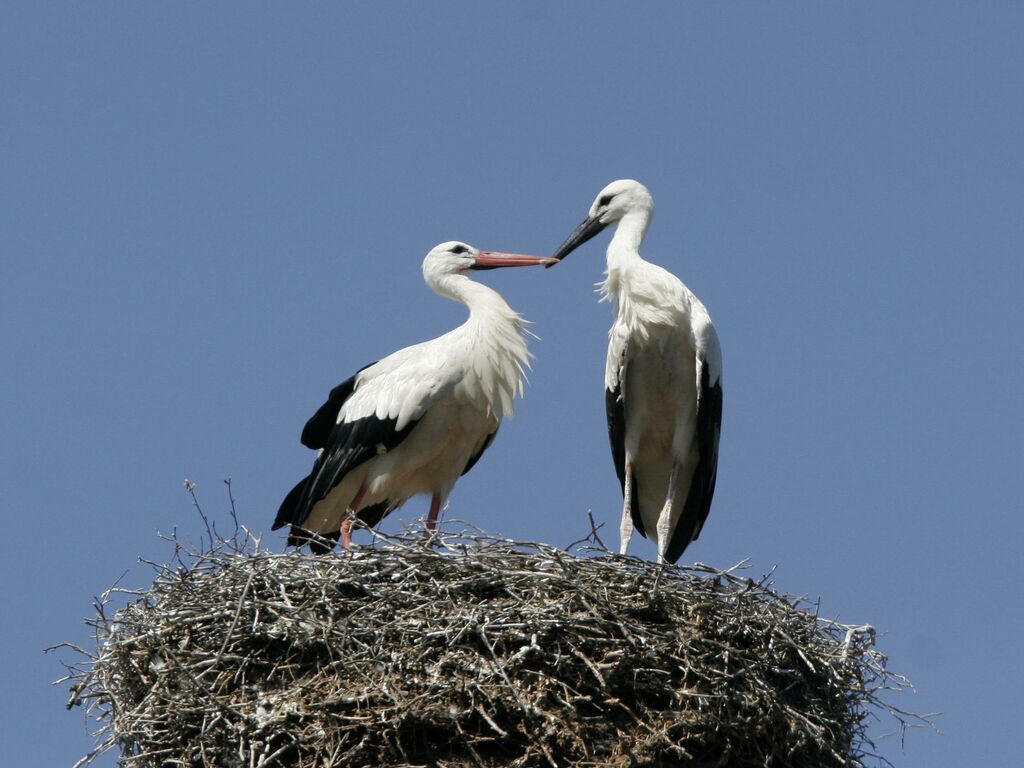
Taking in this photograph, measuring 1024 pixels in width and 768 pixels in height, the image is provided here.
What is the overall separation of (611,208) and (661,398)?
1.12 m

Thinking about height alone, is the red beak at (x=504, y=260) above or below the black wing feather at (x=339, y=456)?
above

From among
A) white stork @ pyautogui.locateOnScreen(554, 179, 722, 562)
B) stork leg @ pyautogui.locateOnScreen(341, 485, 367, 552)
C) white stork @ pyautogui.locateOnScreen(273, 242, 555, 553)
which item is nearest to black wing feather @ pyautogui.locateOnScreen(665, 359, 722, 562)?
white stork @ pyautogui.locateOnScreen(554, 179, 722, 562)

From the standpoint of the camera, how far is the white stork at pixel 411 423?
9.00m

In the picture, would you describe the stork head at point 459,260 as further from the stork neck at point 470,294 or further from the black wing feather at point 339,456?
the black wing feather at point 339,456

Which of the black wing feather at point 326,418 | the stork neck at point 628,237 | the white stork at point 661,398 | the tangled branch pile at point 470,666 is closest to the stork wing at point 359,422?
the black wing feather at point 326,418

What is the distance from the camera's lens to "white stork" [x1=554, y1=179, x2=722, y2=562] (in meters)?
8.88

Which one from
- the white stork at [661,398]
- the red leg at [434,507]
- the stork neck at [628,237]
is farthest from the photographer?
the red leg at [434,507]

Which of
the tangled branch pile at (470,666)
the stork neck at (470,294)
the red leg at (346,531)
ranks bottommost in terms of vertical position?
the tangled branch pile at (470,666)

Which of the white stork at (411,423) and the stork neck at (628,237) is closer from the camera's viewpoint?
the white stork at (411,423)

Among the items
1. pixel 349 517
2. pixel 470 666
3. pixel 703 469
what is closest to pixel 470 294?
pixel 349 517

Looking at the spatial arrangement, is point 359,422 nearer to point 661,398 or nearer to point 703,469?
point 661,398

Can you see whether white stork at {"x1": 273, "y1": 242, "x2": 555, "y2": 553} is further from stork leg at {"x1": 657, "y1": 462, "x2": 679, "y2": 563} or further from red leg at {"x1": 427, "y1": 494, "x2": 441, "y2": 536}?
stork leg at {"x1": 657, "y1": 462, "x2": 679, "y2": 563}

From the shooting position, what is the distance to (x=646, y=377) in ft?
29.3

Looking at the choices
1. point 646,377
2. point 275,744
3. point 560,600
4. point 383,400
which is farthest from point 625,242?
point 275,744
